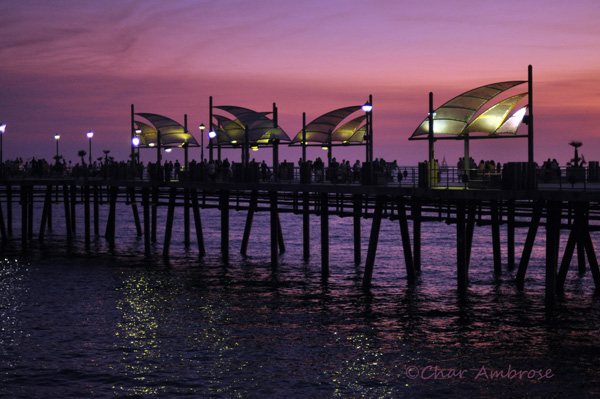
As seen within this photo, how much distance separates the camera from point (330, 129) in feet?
132

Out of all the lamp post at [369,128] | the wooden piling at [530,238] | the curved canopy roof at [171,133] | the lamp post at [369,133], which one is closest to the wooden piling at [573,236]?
the wooden piling at [530,238]

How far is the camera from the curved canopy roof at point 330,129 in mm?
40062

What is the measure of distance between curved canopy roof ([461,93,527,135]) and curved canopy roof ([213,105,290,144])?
41.9ft

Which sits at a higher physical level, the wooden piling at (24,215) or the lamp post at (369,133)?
the lamp post at (369,133)

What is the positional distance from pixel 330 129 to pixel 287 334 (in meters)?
17.8

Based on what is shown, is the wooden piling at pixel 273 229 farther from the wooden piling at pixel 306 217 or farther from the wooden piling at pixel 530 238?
the wooden piling at pixel 530 238

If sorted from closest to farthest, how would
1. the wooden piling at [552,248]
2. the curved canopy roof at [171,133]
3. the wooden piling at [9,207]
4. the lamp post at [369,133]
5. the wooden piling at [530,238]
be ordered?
the wooden piling at [552,248] → the wooden piling at [530,238] → the lamp post at [369,133] → the curved canopy roof at [171,133] → the wooden piling at [9,207]

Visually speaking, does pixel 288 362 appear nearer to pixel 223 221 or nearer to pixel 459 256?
pixel 459 256

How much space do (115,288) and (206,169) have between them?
30.6 ft

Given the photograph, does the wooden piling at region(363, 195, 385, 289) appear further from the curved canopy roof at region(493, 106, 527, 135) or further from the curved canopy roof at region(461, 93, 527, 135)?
the curved canopy roof at region(493, 106, 527, 135)

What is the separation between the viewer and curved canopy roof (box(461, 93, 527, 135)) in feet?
93.0

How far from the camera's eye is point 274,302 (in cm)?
2941

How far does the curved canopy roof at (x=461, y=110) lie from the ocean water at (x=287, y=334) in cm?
634

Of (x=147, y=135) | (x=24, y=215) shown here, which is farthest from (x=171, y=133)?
(x=24, y=215)
